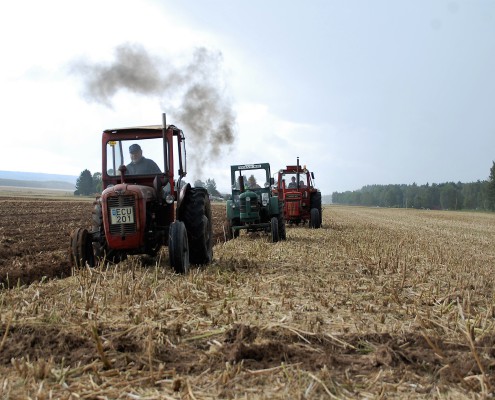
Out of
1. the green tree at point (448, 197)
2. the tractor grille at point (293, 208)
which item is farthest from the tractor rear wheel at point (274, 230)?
the green tree at point (448, 197)

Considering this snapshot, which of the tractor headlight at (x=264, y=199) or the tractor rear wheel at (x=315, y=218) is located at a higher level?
the tractor headlight at (x=264, y=199)

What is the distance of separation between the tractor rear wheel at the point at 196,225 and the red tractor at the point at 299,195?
31.2 ft

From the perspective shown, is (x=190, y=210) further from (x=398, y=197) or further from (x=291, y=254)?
(x=398, y=197)

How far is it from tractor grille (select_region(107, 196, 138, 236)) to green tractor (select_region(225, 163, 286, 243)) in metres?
6.08

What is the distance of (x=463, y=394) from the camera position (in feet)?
9.46

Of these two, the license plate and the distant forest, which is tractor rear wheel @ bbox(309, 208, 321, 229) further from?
the distant forest

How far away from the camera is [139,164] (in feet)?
25.6

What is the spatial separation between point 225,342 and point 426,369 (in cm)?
138

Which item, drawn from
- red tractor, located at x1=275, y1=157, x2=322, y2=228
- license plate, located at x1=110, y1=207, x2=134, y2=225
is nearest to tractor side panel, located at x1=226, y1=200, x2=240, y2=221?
red tractor, located at x1=275, y1=157, x2=322, y2=228

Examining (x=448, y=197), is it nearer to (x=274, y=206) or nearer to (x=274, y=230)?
(x=274, y=206)

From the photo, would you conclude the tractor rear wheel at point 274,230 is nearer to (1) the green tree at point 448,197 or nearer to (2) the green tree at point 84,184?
(2) the green tree at point 84,184

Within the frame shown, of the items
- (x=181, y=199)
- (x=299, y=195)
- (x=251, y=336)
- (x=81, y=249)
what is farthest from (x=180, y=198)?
(x=299, y=195)

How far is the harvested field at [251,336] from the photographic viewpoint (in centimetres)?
299

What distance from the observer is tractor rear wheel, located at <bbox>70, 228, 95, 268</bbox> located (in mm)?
6992
